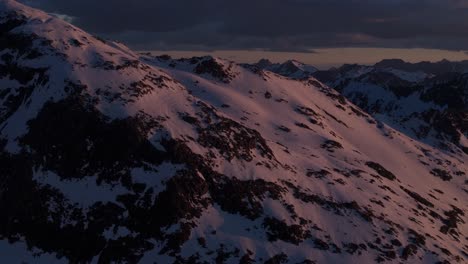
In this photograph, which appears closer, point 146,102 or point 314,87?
point 146,102

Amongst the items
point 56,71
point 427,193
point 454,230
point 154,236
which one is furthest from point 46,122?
point 427,193

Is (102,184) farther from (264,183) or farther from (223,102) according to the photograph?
(223,102)

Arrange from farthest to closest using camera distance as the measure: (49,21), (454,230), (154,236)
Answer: (49,21) → (454,230) → (154,236)

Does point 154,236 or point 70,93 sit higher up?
point 70,93

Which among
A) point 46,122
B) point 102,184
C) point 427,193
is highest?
point 46,122

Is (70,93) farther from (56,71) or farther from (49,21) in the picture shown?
(49,21)

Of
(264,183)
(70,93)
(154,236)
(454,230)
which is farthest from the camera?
(454,230)
